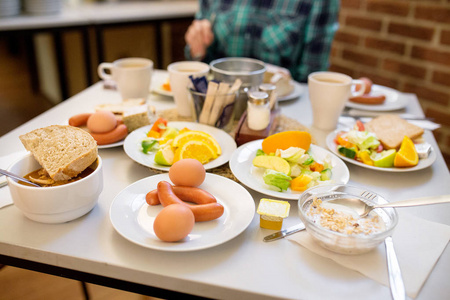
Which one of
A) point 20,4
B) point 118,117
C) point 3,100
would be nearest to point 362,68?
point 118,117

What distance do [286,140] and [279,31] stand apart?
1187mm

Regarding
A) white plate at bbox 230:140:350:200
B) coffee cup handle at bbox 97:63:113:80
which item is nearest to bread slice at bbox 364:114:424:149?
white plate at bbox 230:140:350:200

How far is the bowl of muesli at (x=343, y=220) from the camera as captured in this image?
2.24ft

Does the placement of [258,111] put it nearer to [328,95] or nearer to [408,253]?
[328,95]

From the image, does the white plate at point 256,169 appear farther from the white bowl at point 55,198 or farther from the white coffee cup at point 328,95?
the white bowl at point 55,198

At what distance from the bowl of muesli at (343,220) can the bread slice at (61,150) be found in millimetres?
442

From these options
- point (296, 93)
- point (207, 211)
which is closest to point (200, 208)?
point (207, 211)

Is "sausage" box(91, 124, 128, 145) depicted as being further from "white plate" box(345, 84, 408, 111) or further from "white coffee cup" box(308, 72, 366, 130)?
"white plate" box(345, 84, 408, 111)

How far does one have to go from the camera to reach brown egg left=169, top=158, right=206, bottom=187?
0.81m

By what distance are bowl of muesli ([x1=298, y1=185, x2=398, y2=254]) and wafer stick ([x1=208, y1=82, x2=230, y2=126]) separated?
0.46 meters

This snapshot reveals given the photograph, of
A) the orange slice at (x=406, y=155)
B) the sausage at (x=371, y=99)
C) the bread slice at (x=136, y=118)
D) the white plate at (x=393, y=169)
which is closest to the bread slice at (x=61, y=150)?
the bread slice at (x=136, y=118)

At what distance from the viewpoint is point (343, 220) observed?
2.44ft

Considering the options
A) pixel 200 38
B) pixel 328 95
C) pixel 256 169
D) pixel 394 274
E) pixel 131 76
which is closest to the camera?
pixel 394 274

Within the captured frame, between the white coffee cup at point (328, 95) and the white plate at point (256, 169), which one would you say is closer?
the white plate at point (256, 169)
